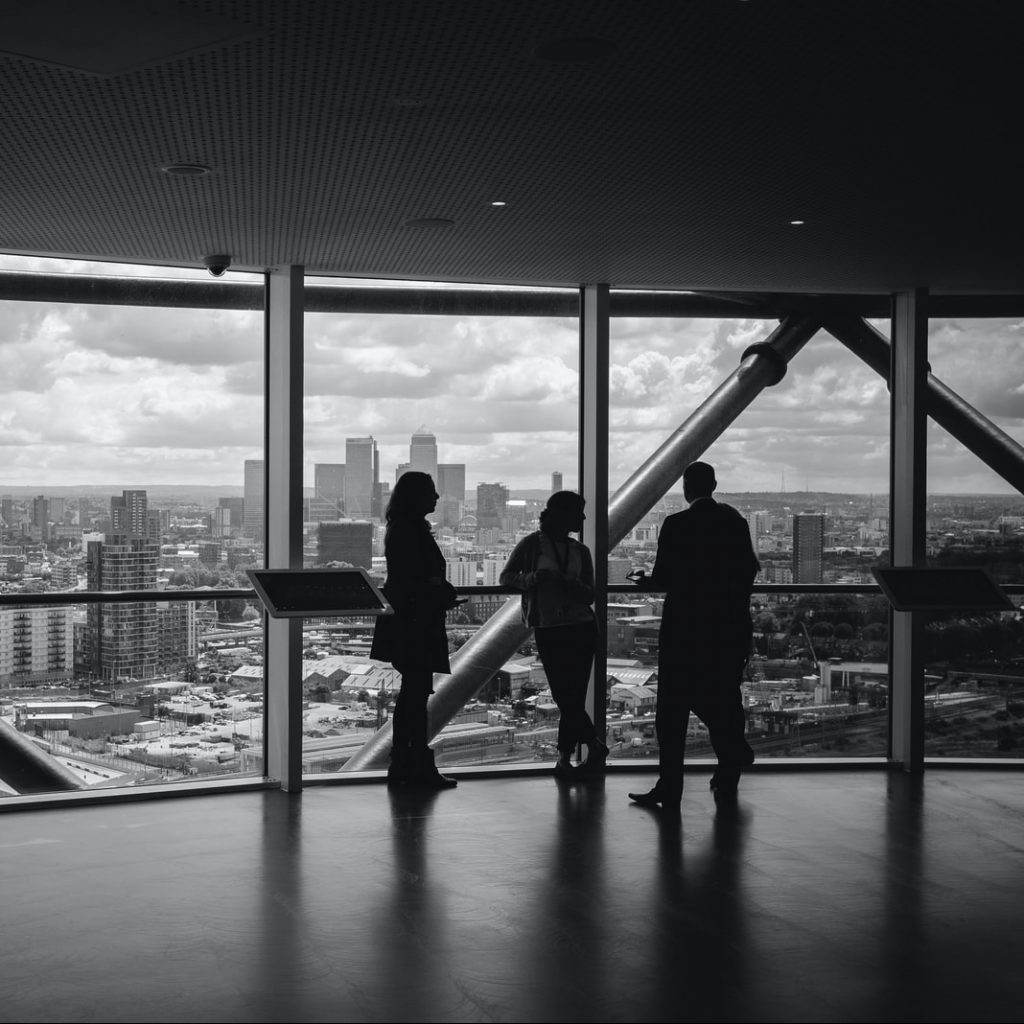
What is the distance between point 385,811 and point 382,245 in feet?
9.97

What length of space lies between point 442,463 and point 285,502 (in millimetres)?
1061

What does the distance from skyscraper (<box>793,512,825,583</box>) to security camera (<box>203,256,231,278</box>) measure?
13.1 ft

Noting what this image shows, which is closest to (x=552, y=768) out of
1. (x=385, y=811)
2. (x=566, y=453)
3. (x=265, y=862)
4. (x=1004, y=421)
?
(x=385, y=811)

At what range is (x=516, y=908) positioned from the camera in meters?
4.89

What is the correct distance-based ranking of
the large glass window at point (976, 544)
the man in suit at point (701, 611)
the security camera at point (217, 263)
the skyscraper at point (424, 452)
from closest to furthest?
the man in suit at point (701, 611), the security camera at point (217, 263), the skyscraper at point (424, 452), the large glass window at point (976, 544)

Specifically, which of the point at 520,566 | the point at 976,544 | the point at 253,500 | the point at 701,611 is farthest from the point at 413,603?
the point at 976,544

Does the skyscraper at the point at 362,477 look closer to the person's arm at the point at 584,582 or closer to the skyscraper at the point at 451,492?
the skyscraper at the point at 451,492


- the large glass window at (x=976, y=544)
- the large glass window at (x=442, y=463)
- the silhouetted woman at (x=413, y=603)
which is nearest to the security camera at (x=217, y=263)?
the large glass window at (x=442, y=463)

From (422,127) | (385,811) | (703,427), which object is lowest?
(385,811)

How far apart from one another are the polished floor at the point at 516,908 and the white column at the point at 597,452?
36.3 inches

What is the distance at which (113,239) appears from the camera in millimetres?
6461

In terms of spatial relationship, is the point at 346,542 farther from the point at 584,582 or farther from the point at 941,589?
the point at 941,589

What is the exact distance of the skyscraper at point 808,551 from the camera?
8211 millimetres

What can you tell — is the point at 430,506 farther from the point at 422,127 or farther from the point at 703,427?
the point at 422,127
